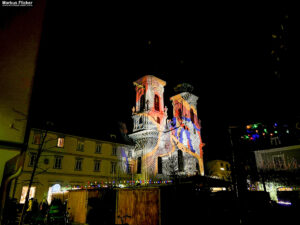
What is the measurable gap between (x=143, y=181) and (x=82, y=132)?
12981 millimetres

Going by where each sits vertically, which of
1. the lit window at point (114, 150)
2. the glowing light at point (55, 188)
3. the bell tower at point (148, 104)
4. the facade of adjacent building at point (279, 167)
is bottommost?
the glowing light at point (55, 188)

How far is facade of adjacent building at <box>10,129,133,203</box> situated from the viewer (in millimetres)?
25203

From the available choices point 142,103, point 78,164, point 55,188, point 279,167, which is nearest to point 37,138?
point 78,164

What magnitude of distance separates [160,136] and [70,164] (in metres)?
16.4

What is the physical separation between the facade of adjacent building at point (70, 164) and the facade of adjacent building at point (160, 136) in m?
3.86

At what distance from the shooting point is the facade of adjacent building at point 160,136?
34344 mm

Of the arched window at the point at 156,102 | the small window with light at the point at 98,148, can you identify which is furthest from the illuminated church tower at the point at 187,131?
the small window with light at the point at 98,148

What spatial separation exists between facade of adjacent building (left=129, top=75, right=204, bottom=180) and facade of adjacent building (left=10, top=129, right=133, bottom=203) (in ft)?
12.7

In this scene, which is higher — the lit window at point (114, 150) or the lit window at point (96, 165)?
the lit window at point (114, 150)

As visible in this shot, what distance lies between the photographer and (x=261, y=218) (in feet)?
41.8

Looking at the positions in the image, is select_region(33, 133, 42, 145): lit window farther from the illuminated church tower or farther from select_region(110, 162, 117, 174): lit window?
the illuminated church tower

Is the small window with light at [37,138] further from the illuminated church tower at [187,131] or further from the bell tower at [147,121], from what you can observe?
the illuminated church tower at [187,131]

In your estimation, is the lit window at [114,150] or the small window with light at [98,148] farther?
the lit window at [114,150]

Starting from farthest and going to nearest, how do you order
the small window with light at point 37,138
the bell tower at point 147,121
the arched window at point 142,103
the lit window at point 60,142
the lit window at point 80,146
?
the arched window at point 142,103 → the bell tower at point 147,121 → the lit window at point 80,146 → the lit window at point 60,142 → the small window with light at point 37,138
